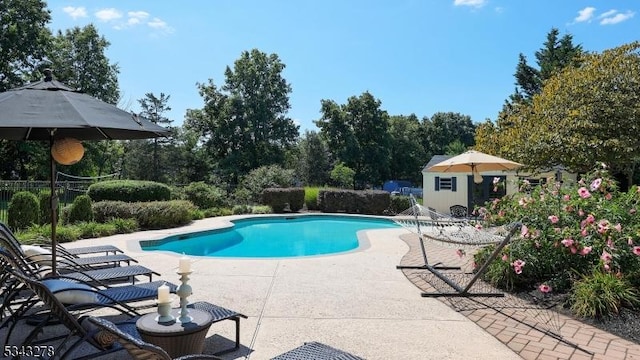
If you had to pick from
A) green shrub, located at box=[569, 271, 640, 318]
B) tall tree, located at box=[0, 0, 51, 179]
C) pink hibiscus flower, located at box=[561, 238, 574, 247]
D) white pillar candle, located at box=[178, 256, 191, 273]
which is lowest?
green shrub, located at box=[569, 271, 640, 318]

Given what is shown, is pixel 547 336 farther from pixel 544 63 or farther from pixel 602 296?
pixel 544 63

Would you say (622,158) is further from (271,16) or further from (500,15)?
(271,16)

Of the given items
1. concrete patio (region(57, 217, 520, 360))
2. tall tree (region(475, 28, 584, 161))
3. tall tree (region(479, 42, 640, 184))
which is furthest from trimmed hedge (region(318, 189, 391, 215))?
concrete patio (region(57, 217, 520, 360))

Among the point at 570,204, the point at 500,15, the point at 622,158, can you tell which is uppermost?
the point at 500,15

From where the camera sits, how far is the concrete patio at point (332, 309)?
3.47 meters

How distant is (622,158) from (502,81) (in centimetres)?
1896

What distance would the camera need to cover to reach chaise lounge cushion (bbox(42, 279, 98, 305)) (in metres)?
3.08

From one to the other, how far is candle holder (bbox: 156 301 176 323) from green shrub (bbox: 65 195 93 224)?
964 centimetres

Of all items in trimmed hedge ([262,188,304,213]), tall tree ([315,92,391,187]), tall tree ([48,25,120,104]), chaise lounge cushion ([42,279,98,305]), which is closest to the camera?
chaise lounge cushion ([42,279,98,305])

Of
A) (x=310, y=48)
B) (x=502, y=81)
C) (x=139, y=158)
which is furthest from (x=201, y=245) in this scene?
(x=502, y=81)

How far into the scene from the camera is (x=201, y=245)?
10898 mm

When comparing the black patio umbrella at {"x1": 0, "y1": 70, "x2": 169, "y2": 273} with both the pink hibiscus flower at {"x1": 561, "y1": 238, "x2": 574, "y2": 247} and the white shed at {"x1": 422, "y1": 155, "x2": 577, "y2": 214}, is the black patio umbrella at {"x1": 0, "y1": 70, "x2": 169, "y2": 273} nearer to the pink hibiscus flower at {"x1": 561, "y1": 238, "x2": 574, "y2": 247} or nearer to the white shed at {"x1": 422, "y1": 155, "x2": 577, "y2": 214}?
the pink hibiscus flower at {"x1": 561, "y1": 238, "x2": 574, "y2": 247}

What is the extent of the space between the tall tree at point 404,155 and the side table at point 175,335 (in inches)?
1294

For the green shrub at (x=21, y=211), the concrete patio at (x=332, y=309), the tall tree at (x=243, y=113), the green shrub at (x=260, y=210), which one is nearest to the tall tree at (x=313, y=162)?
the tall tree at (x=243, y=113)
